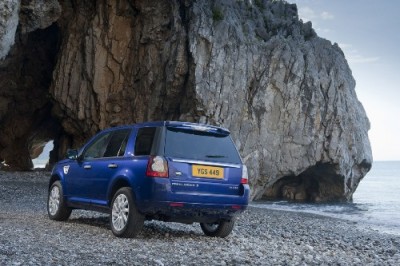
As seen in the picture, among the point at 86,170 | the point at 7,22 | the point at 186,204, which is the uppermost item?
the point at 7,22

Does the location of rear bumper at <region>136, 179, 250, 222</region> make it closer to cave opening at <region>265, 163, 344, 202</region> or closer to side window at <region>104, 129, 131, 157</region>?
side window at <region>104, 129, 131, 157</region>

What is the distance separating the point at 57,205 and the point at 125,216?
300 cm

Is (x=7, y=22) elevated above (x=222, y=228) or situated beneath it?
elevated above

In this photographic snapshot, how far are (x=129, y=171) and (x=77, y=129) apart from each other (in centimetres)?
2687

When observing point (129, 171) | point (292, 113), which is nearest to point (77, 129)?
point (292, 113)

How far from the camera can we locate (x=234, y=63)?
30.2m

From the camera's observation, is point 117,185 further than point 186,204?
Yes

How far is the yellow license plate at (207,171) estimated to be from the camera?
8.41 metres

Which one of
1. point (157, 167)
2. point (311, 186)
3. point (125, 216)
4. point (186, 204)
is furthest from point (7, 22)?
point (311, 186)

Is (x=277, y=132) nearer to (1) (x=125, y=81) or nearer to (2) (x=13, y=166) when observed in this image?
(1) (x=125, y=81)

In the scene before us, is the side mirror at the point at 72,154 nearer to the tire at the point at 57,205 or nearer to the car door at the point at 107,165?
the car door at the point at 107,165

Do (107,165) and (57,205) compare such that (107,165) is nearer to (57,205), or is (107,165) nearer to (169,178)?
(169,178)

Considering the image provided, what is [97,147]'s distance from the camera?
1023 cm

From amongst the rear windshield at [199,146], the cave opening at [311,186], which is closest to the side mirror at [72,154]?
the rear windshield at [199,146]
